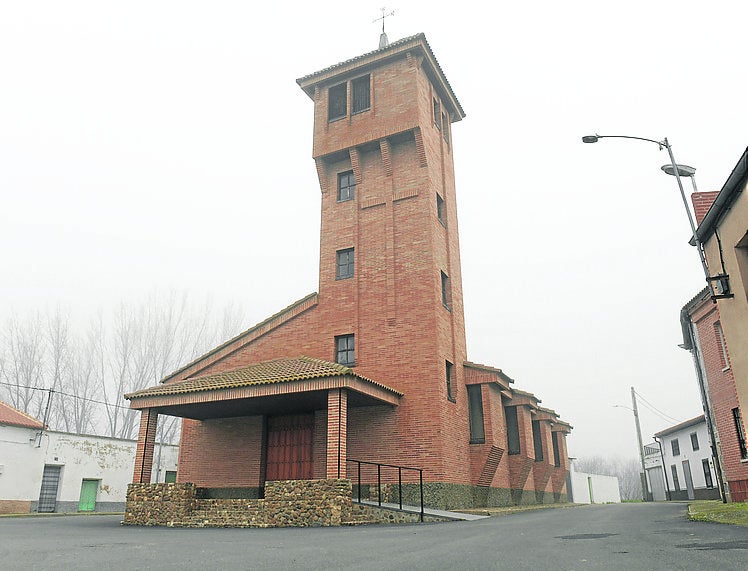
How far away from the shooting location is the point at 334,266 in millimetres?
21594

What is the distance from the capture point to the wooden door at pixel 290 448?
19125mm

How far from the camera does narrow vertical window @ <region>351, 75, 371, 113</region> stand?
76.1ft

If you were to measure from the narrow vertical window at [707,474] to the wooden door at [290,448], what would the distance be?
24.3 m

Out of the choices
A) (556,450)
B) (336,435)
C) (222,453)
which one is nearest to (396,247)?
(336,435)

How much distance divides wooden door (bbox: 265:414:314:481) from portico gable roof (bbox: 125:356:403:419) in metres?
0.57

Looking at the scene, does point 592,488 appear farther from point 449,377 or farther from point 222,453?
point 222,453

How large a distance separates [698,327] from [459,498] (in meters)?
11.9

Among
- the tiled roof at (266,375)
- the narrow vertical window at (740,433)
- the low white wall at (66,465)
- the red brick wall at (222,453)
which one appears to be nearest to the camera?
the tiled roof at (266,375)

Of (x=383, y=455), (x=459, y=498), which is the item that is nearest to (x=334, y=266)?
(x=383, y=455)

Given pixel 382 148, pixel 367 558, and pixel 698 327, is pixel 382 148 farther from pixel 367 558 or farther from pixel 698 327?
pixel 367 558

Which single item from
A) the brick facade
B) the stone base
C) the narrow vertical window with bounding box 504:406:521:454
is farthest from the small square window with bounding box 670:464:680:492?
the stone base

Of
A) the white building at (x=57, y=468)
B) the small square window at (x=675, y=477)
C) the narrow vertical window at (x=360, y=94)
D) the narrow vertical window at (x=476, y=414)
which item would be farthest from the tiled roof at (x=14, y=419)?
the small square window at (x=675, y=477)

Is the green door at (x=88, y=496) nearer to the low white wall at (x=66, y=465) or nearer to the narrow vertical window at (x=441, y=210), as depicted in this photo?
the low white wall at (x=66, y=465)

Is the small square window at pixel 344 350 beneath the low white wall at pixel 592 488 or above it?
above
